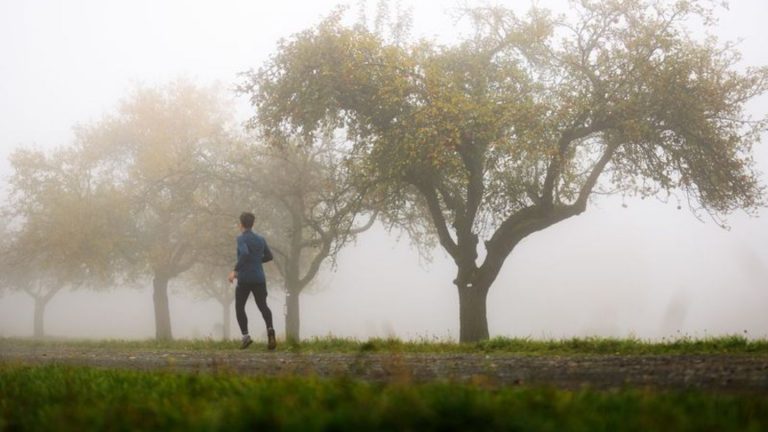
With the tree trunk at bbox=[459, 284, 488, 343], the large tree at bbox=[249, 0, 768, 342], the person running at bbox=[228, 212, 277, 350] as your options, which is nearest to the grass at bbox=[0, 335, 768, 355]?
the person running at bbox=[228, 212, 277, 350]

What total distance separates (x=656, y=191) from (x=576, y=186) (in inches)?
94.4

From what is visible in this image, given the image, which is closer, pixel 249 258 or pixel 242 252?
pixel 242 252

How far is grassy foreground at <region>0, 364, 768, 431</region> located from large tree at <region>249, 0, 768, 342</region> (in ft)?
40.4

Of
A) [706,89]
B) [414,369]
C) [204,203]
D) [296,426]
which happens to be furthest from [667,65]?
[204,203]

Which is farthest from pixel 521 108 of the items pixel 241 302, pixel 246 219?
pixel 241 302

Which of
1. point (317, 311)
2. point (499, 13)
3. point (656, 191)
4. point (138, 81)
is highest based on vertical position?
point (138, 81)

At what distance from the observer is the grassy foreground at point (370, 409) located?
157 inches

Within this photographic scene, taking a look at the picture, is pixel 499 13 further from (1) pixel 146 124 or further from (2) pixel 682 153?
(1) pixel 146 124

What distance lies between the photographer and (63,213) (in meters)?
32.0

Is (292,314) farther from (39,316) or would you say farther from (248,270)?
(39,316)

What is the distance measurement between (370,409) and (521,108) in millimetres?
14416

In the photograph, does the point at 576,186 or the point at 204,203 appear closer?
the point at 576,186

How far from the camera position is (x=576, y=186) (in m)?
21.8

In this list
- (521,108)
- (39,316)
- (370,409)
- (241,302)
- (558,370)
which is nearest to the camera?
(370,409)
